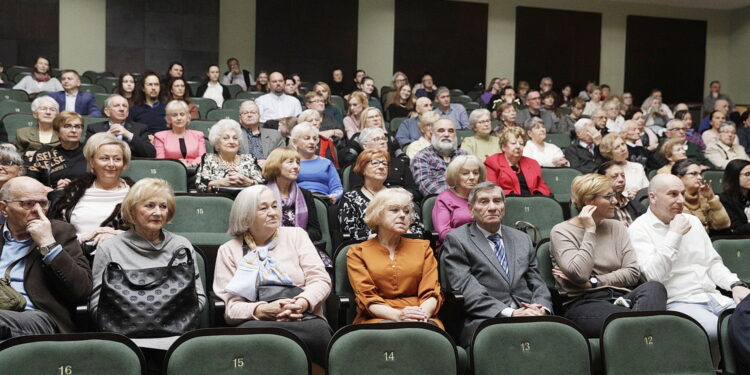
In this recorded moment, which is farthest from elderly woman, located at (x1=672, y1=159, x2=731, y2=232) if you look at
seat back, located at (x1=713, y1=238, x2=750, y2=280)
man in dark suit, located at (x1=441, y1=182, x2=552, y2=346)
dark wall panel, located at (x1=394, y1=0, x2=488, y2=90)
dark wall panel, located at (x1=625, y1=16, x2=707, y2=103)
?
dark wall panel, located at (x1=625, y1=16, x2=707, y2=103)

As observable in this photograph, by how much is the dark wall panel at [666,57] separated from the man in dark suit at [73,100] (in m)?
10.8

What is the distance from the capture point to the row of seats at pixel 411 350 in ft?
7.70

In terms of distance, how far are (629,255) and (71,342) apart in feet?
7.91

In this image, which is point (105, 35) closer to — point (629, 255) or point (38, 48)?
point (38, 48)

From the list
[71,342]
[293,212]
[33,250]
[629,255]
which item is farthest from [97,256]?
[629,255]

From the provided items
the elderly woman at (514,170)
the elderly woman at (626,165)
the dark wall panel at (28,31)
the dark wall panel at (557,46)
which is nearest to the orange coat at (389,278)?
the elderly woman at (514,170)

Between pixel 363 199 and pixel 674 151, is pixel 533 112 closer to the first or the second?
A: pixel 674 151

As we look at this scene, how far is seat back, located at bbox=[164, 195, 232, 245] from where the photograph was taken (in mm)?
3883

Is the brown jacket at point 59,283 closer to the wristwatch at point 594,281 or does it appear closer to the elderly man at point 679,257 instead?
the wristwatch at point 594,281

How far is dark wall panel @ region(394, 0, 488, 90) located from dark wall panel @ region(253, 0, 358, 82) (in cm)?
87

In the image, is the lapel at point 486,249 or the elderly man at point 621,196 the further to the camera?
the elderly man at point 621,196

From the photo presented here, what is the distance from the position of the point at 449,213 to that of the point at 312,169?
1.12 meters

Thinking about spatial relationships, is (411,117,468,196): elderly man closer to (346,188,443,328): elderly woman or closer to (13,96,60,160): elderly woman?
(346,188,443,328): elderly woman

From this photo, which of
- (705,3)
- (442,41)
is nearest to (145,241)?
(442,41)
